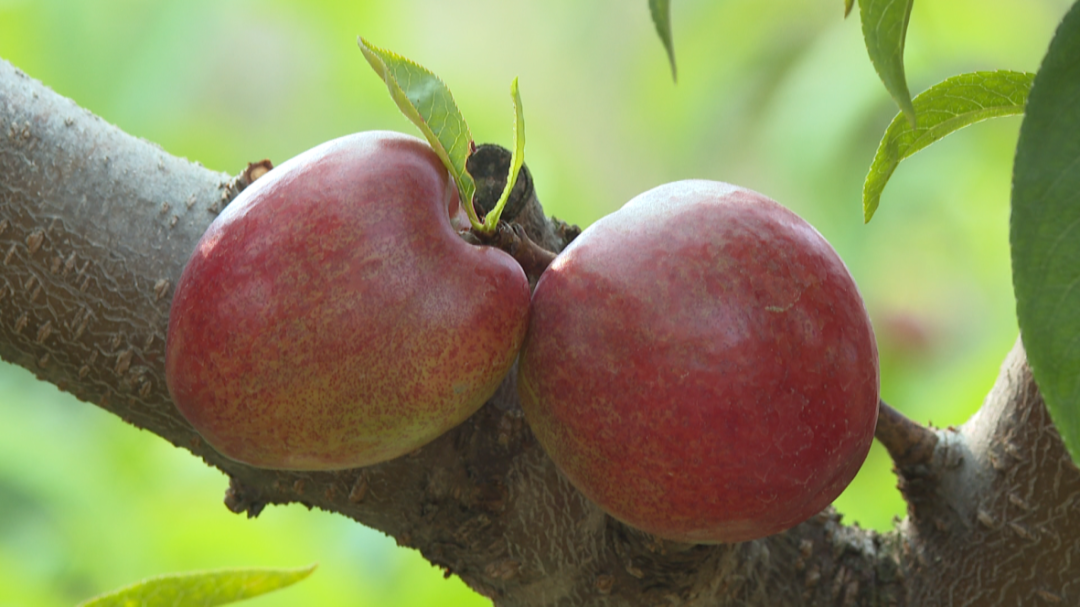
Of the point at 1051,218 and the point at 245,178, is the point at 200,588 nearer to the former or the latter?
the point at 245,178

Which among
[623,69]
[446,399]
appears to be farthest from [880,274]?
[446,399]

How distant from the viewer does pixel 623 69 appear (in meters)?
1.92

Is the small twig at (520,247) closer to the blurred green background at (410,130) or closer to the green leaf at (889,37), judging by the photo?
the green leaf at (889,37)

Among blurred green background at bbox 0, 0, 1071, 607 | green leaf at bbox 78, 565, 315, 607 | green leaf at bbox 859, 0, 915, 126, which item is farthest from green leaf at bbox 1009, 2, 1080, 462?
blurred green background at bbox 0, 0, 1071, 607

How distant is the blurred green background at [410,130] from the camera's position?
1097 millimetres

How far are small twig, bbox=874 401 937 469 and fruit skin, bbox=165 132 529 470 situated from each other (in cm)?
26

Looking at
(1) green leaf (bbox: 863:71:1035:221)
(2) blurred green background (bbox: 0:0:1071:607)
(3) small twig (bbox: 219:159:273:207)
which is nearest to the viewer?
(1) green leaf (bbox: 863:71:1035:221)

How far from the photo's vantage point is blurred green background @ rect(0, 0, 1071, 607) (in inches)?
43.2

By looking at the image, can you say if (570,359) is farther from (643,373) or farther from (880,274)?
(880,274)

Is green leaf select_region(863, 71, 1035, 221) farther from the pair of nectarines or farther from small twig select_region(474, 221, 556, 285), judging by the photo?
small twig select_region(474, 221, 556, 285)

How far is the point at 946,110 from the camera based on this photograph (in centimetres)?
39

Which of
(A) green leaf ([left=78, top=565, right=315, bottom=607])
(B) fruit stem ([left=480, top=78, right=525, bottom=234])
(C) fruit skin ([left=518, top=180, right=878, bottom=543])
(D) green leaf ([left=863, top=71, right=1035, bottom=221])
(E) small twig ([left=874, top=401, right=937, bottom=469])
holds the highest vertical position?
(D) green leaf ([left=863, top=71, right=1035, bottom=221])

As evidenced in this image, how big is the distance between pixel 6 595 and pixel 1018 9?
4.98 ft

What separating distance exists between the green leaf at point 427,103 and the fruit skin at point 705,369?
65 millimetres
